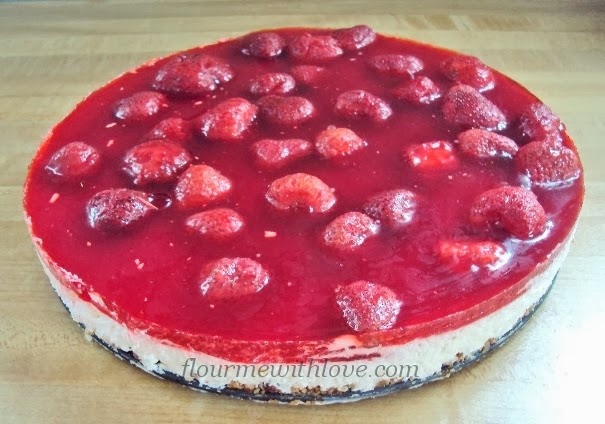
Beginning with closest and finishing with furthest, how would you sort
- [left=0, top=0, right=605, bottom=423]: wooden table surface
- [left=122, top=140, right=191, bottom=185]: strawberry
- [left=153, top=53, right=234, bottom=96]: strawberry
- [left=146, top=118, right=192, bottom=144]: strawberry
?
[left=0, top=0, right=605, bottom=423]: wooden table surface < [left=122, top=140, right=191, bottom=185]: strawberry < [left=146, top=118, right=192, bottom=144]: strawberry < [left=153, top=53, right=234, bottom=96]: strawberry

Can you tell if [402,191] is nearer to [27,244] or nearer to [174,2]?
[27,244]

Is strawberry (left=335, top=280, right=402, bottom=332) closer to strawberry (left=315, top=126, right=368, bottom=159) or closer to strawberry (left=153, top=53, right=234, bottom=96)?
strawberry (left=315, top=126, right=368, bottom=159)

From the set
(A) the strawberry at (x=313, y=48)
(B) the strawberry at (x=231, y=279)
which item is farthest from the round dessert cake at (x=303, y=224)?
(A) the strawberry at (x=313, y=48)

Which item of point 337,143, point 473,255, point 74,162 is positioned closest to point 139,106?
point 74,162

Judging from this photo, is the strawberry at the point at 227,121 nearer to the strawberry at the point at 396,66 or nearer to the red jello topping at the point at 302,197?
the red jello topping at the point at 302,197

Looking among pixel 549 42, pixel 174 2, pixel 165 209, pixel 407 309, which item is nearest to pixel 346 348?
pixel 407 309

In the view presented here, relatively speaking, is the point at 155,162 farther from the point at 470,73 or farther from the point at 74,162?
the point at 470,73

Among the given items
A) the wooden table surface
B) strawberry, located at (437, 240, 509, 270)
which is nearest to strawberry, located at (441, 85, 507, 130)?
the wooden table surface
